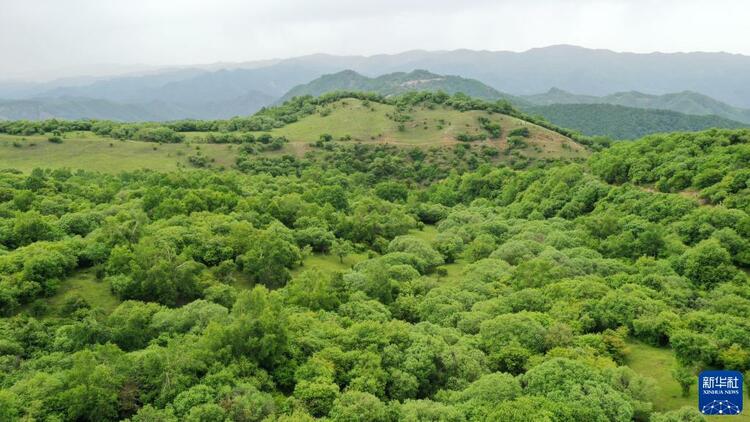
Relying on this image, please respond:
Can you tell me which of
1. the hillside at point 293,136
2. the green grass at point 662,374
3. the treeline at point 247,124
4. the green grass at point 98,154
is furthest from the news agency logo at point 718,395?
the treeline at point 247,124

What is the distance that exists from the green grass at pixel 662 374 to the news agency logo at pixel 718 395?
394mm

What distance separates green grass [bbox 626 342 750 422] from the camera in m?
29.5

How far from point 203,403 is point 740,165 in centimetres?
6633

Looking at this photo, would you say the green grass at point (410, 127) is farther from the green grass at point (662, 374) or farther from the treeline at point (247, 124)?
the green grass at point (662, 374)

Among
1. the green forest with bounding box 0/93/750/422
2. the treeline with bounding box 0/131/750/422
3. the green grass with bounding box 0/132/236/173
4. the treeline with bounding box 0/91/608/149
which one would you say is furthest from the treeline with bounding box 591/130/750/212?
the green grass with bounding box 0/132/236/173

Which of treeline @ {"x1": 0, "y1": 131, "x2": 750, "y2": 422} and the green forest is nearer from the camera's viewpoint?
treeline @ {"x1": 0, "y1": 131, "x2": 750, "y2": 422}

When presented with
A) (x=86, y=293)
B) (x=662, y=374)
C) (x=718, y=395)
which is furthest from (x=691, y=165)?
(x=86, y=293)

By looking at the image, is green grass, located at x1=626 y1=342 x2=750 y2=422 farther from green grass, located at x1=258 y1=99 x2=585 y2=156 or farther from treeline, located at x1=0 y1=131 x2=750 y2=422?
green grass, located at x1=258 y1=99 x2=585 y2=156

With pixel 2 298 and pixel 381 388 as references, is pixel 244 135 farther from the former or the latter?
pixel 381 388

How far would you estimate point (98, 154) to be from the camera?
114 metres

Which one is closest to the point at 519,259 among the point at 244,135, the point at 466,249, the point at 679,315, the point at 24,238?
the point at 466,249

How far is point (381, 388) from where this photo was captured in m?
30.4

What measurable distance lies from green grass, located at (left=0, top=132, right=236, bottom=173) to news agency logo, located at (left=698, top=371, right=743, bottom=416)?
347ft

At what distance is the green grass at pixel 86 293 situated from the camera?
4045 cm
